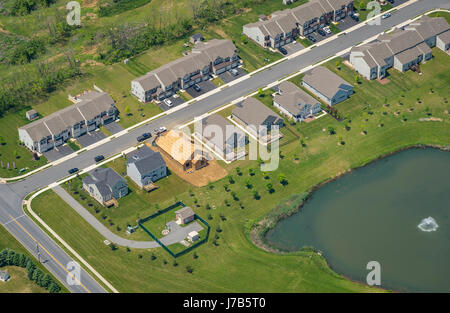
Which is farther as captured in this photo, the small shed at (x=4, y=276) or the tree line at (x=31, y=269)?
the small shed at (x=4, y=276)

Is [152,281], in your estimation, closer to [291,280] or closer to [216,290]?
[216,290]

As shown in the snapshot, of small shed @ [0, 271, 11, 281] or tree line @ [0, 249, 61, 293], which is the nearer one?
tree line @ [0, 249, 61, 293]

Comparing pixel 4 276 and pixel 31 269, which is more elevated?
pixel 31 269

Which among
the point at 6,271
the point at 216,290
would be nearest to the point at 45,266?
the point at 6,271
